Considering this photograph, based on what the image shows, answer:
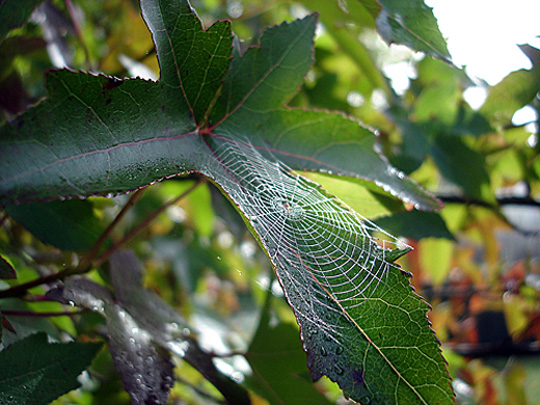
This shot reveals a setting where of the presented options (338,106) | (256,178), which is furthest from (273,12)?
(256,178)

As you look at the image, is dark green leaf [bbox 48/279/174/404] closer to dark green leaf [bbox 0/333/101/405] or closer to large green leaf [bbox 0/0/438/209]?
dark green leaf [bbox 0/333/101/405]

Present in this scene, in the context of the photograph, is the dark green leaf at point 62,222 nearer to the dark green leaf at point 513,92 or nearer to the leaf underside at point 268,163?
the leaf underside at point 268,163

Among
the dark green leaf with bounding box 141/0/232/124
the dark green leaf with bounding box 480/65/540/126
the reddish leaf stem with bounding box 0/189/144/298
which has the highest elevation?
the dark green leaf with bounding box 141/0/232/124

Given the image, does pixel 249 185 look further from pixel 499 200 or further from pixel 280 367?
pixel 499 200

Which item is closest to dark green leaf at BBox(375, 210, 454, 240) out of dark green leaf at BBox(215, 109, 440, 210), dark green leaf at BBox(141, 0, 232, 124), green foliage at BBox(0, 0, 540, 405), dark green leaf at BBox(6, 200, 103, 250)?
green foliage at BBox(0, 0, 540, 405)

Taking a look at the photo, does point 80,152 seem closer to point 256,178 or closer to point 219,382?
point 256,178

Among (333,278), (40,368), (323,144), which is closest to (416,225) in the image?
(323,144)
